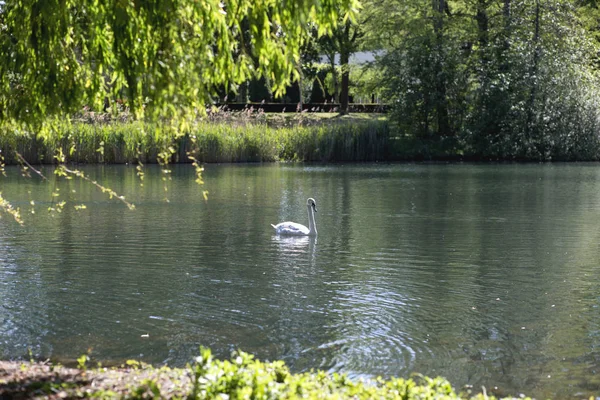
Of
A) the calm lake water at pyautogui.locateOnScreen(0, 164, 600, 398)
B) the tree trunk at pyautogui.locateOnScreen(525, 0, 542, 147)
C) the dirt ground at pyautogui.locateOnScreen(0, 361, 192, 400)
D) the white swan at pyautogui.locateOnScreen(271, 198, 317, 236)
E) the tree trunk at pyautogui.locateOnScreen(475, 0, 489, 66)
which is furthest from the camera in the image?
the tree trunk at pyautogui.locateOnScreen(475, 0, 489, 66)

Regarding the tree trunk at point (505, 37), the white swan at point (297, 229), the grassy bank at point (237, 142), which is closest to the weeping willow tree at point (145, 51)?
the white swan at point (297, 229)

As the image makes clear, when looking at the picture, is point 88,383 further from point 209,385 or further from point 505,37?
point 505,37

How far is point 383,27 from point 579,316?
4100 centimetres

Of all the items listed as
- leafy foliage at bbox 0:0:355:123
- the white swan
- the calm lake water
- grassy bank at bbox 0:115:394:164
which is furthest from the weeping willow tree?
grassy bank at bbox 0:115:394:164

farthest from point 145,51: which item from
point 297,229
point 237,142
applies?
point 237,142

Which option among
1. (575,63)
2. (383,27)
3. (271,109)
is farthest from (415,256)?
(271,109)

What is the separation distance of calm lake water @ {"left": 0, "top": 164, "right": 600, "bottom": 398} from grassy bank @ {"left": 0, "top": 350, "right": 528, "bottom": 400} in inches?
80.1

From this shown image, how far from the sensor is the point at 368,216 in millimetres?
21234

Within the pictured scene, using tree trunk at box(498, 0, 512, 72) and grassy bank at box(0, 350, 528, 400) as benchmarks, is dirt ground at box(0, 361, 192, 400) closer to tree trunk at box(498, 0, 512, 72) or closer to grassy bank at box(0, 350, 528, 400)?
grassy bank at box(0, 350, 528, 400)

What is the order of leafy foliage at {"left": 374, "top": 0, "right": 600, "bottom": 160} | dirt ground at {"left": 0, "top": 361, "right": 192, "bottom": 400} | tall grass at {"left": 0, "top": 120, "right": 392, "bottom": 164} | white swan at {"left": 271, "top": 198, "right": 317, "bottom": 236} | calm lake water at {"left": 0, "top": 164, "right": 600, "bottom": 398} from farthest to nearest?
leafy foliage at {"left": 374, "top": 0, "right": 600, "bottom": 160} → tall grass at {"left": 0, "top": 120, "right": 392, "bottom": 164} → white swan at {"left": 271, "top": 198, "right": 317, "bottom": 236} → calm lake water at {"left": 0, "top": 164, "right": 600, "bottom": 398} → dirt ground at {"left": 0, "top": 361, "right": 192, "bottom": 400}

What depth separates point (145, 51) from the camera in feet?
26.3

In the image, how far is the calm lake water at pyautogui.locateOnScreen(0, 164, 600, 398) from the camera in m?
9.24

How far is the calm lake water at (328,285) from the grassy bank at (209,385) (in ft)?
6.68

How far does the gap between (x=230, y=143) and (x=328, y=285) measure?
27881mm
